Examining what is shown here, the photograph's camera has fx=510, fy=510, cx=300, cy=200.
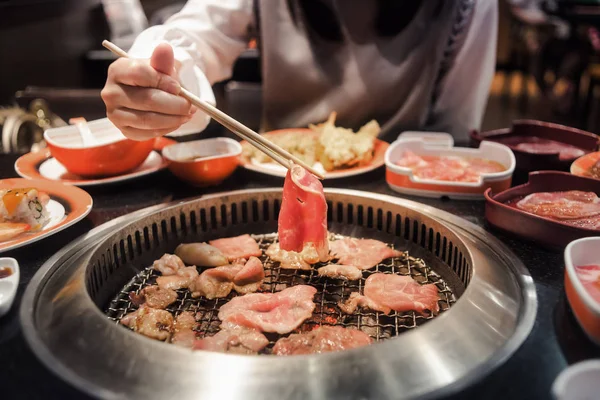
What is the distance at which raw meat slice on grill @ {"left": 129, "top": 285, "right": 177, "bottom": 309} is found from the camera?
1784mm

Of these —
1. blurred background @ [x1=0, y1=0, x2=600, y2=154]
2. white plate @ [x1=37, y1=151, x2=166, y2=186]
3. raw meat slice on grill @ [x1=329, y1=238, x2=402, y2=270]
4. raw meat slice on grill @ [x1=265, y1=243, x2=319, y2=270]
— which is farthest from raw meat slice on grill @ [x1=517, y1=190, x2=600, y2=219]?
blurred background @ [x1=0, y1=0, x2=600, y2=154]

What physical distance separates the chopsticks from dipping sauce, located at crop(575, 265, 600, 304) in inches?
38.5

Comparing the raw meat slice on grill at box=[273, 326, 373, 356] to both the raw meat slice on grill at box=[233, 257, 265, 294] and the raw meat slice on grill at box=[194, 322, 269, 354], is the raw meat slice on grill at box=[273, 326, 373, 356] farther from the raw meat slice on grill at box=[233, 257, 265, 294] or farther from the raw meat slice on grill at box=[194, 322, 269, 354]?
the raw meat slice on grill at box=[233, 257, 265, 294]

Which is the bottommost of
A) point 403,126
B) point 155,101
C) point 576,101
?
point 576,101

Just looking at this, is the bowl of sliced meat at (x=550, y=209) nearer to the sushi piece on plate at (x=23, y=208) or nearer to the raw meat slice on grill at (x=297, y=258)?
the raw meat slice on grill at (x=297, y=258)

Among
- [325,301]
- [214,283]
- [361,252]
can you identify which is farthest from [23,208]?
[361,252]

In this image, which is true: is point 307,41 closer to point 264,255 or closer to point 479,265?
point 264,255

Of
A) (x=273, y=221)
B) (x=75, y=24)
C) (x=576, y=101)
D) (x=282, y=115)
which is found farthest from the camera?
(x=576, y=101)

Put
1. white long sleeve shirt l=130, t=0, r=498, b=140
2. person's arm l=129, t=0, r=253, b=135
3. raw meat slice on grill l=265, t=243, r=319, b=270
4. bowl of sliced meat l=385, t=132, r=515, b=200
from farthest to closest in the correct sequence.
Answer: white long sleeve shirt l=130, t=0, r=498, b=140 → person's arm l=129, t=0, r=253, b=135 → bowl of sliced meat l=385, t=132, r=515, b=200 → raw meat slice on grill l=265, t=243, r=319, b=270

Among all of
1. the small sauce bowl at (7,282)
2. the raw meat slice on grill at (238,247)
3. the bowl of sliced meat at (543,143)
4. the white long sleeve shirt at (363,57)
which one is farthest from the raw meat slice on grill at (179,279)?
the bowl of sliced meat at (543,143)

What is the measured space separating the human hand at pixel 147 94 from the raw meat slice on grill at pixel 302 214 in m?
0.51

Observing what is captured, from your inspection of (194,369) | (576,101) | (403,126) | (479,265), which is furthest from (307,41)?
(576,101)

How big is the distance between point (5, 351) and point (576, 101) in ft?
32.3

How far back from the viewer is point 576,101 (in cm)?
908
